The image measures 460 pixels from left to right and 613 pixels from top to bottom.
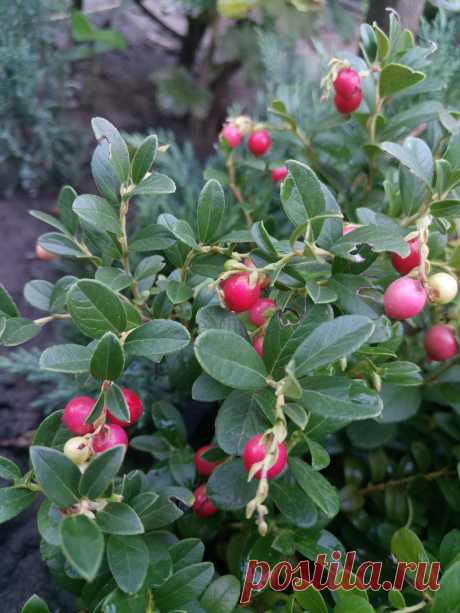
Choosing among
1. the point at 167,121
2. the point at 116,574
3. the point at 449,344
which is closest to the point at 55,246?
the point at 116,574

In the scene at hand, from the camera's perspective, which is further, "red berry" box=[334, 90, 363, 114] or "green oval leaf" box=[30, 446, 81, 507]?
"red berry" box=[334, 90, 363, 114]

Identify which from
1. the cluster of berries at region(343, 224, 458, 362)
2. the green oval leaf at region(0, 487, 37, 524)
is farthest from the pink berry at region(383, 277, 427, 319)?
the green oval leaf at region(0, 487, 37, 524)

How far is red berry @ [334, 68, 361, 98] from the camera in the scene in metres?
0.94

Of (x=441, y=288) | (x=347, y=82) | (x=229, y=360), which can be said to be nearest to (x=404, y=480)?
(x=441, y=288)

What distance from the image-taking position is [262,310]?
73 centimetres

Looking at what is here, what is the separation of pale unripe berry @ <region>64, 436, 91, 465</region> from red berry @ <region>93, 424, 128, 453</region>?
2cm

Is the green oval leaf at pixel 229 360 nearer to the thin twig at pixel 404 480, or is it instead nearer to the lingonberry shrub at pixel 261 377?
the lingonberry shrub at pixel 261 377

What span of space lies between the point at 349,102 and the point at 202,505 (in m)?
0.68

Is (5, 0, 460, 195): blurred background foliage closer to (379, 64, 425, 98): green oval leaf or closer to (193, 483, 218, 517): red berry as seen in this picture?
(379, 64, 425, 98): green oval leaf

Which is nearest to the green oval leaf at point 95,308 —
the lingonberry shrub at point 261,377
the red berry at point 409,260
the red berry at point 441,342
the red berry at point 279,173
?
the lingonberry shrub at point 261,377

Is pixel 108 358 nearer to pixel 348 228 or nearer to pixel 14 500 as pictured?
pixel 14 500

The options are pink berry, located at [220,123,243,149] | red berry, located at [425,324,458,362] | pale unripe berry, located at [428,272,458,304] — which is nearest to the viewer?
pale unripe berry, located at [428,272,458,304]

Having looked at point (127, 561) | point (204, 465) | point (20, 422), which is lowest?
point (20, 422)

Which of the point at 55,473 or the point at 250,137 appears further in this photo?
the point at 250,137
